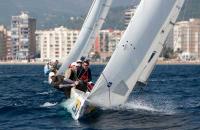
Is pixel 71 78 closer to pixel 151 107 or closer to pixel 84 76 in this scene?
pixel 84 76

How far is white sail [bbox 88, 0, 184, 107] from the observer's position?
22734 mm

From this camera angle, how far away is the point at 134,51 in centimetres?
2283

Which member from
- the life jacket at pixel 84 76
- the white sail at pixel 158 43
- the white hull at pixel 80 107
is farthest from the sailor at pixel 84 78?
the white sail at pixel 158 43

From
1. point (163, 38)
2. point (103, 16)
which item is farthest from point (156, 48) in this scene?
point (103, 16)

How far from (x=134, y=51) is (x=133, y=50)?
0.17ft

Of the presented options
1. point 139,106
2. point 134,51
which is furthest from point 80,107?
point 139,106

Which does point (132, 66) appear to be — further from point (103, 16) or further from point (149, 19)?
point (103, 16)

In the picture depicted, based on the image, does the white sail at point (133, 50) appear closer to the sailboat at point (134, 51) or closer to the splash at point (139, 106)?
the sailboat at point (134, 51)

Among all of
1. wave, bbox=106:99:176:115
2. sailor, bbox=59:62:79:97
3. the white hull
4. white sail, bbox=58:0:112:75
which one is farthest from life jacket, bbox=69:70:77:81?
white sail, bbox=58:0:112:75

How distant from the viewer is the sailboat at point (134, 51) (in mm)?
22734

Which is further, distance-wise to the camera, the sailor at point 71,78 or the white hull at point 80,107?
the sailor at point 71,78

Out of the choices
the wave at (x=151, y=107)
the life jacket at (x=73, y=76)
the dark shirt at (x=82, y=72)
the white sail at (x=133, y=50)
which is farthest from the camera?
the life jacket at (x=73, y=76)

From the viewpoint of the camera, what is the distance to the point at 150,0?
22859 millimetres

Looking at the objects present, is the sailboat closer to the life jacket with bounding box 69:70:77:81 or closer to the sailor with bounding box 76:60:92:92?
the sailor with bounding box 76:60:92:92
